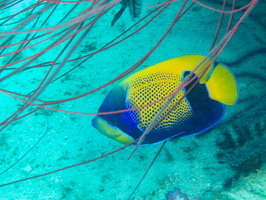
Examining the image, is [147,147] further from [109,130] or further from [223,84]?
[223,84]

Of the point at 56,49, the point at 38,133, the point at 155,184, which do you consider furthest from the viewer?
the point at 56,49

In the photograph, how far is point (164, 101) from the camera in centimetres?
114

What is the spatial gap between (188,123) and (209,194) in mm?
426

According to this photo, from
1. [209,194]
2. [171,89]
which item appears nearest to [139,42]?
[171,89]

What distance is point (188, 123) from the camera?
116 centimetres

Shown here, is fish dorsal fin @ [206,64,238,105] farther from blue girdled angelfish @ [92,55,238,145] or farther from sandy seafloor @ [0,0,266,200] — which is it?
sandy seafloor @ [0,0,266,200]

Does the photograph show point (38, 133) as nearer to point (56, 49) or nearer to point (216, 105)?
point (56, 49)

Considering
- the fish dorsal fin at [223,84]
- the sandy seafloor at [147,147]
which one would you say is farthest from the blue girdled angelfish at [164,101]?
the sandy seafloor at [147,147]

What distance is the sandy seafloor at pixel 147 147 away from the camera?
1.23 m

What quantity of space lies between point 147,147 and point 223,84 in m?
0.73

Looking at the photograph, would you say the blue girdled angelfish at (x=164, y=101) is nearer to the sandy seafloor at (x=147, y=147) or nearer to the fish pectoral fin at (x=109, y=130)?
the fish pectoral fin at (x=109, y=130)

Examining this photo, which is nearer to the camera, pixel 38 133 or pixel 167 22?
pixel 38 133

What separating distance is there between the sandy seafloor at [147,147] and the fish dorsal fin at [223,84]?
14.5 inches

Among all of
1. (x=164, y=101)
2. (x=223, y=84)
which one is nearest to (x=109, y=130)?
(x=164, y=101)
